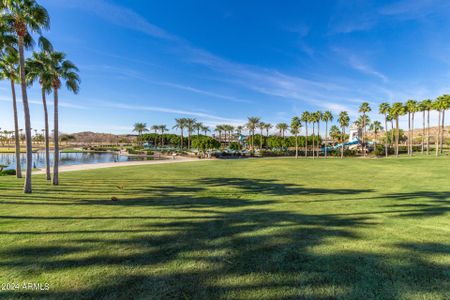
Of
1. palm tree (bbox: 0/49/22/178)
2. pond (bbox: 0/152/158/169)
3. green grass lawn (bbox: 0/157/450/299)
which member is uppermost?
palm tree (bbox: 0/49/22/178)

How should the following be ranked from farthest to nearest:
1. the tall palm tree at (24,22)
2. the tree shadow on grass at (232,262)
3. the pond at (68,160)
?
the pond at (68,160), the tall palm tree at (24,22), the tree shadow on grass at (232,262)

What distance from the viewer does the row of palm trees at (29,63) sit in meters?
10.8

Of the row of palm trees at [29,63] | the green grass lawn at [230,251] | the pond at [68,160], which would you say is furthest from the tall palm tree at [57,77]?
the pond at [68,160]

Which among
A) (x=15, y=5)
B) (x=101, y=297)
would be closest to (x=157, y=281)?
(x=101, y=297)

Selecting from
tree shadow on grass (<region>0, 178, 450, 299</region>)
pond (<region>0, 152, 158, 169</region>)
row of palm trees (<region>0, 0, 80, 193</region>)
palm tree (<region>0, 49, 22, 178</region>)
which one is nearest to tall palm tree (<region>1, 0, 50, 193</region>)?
row of palm trees (<region>0, 0, 80, 193</region>)

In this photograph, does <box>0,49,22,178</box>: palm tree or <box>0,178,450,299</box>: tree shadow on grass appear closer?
<box>0,178,450,299</box>: tree shadow on grass

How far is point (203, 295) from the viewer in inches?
120

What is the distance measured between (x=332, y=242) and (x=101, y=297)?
170 inches

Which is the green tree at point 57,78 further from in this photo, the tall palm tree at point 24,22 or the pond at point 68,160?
the pond at point 68,160

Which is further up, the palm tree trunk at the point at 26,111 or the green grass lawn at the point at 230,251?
the palm tree trunk at the point at 26,111

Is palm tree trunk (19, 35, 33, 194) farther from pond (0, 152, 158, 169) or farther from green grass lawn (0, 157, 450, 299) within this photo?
pond (0, 152, 158, 169)

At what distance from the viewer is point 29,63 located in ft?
47.4

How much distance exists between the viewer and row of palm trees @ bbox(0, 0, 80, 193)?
35.3 feet

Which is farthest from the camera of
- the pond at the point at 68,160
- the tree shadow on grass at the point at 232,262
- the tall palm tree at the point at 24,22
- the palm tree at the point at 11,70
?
the pond at the point at 68,160
